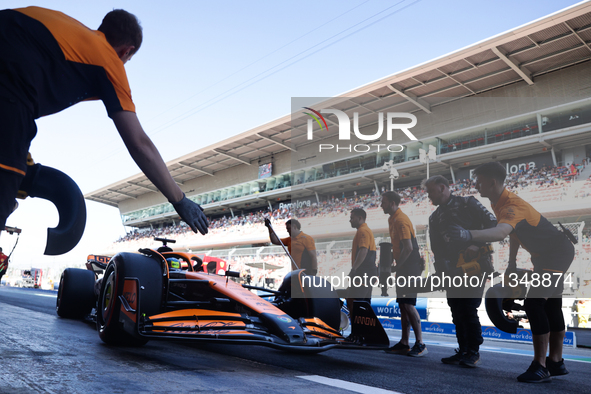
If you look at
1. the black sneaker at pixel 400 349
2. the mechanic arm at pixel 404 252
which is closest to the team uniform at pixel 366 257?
the mechanic arm at pixel 404 252

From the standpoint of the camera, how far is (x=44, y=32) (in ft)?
3.23

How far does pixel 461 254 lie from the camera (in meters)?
4.48

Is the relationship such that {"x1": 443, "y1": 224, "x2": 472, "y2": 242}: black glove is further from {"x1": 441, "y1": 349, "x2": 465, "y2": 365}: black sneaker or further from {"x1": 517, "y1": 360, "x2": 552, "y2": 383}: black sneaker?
{"x1": 517, "y1": 360, "x2": 552, "y2": 383}: black sneaker

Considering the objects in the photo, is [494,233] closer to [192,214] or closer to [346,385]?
[346,385]

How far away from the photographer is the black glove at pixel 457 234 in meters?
3.98

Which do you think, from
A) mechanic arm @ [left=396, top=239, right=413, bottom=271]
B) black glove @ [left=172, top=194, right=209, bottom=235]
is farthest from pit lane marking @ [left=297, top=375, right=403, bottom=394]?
mechanic arm @ [left=396, top=239, right=413, bottom=271]

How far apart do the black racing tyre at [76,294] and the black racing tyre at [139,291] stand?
6.87 feet

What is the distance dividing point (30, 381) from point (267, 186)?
29.0 meters

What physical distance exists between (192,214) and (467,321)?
11.7ft

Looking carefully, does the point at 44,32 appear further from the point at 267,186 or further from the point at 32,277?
the point at 32,277

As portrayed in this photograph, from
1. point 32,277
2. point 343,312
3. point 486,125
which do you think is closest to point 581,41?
point 486,125

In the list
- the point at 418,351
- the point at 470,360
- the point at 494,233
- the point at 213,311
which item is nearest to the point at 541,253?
the point at 494,233

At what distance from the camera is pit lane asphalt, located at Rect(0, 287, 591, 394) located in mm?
2299

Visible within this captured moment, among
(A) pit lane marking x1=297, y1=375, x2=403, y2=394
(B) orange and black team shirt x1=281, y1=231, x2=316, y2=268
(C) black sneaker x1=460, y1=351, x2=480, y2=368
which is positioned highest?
(B) orange and black team shirt x1=281, y1=231, x2=316, y2=268
